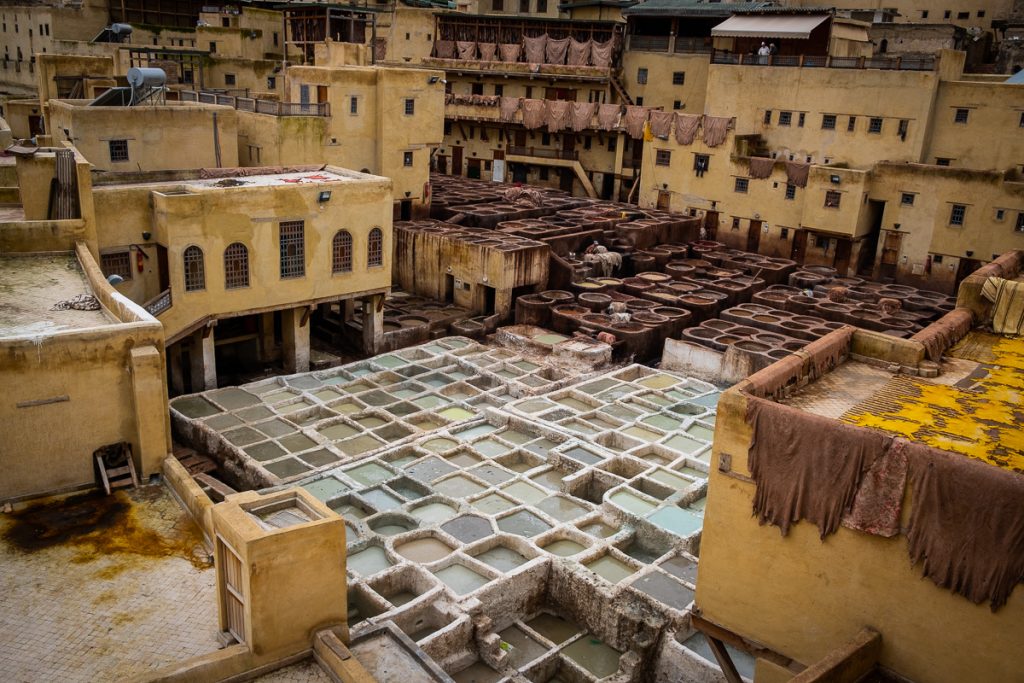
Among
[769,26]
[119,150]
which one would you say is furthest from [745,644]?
[769,26]

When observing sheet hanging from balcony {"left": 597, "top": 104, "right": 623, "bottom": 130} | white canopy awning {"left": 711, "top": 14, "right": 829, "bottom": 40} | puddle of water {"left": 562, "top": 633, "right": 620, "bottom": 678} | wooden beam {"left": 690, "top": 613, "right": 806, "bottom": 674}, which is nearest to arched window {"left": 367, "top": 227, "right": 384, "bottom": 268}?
puddle of water {"left": 562, "top": 633, "right": 620, "bottom": 678}

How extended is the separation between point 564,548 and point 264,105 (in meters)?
22.6

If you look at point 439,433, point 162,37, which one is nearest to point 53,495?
point 439,433

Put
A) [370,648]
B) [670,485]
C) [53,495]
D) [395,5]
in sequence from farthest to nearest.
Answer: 1. [395,5]
2. [670,485]
3. [53,495]
4. [370,648]

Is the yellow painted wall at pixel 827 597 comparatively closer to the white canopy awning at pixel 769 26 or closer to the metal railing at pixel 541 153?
the white canopy awning at pixel 769 26

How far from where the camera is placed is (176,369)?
86.0 ft

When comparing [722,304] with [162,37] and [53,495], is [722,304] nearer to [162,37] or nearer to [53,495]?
[53,495]

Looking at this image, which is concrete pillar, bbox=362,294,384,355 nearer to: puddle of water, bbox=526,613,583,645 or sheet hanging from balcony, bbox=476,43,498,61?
puddle of water, bbox=526,613,583,645

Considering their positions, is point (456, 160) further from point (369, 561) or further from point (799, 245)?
point (369, 561)

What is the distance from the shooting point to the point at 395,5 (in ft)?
192

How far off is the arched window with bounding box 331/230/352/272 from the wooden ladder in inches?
505

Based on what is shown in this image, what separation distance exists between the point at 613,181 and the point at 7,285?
40440 millimetres

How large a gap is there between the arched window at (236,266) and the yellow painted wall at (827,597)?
56.2ft

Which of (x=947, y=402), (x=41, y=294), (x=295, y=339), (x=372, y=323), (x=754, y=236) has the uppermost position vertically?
(x=947, y=402)
